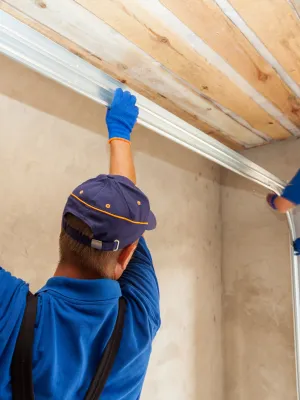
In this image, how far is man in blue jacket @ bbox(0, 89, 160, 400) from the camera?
72 centimetres

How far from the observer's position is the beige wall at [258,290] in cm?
205

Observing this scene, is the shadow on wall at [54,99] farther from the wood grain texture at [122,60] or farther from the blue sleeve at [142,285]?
the blue sleeve at [142,285]

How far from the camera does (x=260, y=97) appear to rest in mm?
1673

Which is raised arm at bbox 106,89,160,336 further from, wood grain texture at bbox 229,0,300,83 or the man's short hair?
wood grain texture at bbox 229,0,300,83

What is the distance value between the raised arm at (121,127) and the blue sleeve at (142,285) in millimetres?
256

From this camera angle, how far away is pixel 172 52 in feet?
4.43

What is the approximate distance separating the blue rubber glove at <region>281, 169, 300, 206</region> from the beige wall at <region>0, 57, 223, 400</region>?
26.6 inches

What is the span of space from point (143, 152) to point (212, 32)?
813 mm

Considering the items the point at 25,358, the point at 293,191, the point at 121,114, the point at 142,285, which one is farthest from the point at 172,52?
the point at 25,358

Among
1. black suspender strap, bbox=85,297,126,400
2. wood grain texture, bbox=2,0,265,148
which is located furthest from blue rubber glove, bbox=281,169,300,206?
black suspender strap, bbox=85,297,126,400

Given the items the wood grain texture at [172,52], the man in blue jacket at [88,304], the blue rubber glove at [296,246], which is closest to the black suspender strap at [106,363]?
the man in blue jacket at [88,304]

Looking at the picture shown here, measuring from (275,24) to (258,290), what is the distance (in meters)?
1.52

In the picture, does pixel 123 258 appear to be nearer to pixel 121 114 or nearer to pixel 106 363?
pixel 106 363

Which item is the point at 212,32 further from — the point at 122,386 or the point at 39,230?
the point at 122,386
